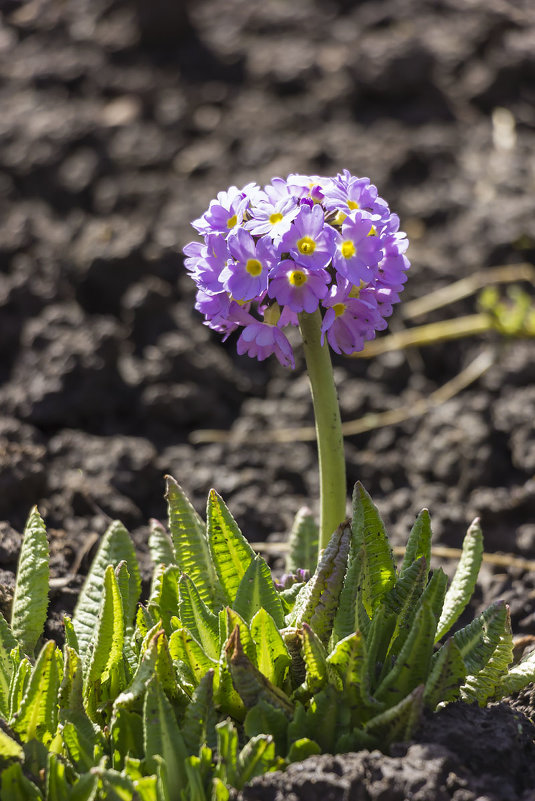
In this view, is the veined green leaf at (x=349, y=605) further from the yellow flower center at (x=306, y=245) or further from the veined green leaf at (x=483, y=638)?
the yellow flower center at (x=306, y=245)

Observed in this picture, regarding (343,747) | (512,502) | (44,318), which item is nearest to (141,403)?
(44,318)

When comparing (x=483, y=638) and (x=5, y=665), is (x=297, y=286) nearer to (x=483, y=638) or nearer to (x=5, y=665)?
(x=483, y=638)

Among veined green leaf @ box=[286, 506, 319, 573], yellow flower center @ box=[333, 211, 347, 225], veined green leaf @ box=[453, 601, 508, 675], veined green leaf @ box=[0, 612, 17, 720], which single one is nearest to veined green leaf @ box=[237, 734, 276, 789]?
veined green leaf @ box=[453, 601, 508, 675]

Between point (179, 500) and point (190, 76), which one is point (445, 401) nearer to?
point (179, 500)

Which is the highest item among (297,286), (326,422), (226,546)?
(297,286)

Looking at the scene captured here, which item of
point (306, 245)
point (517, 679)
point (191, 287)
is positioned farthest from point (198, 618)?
point (191, 287)

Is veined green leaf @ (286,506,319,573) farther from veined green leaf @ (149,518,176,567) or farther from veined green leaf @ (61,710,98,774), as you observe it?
veined green leaf @ (61,710,98,774)
